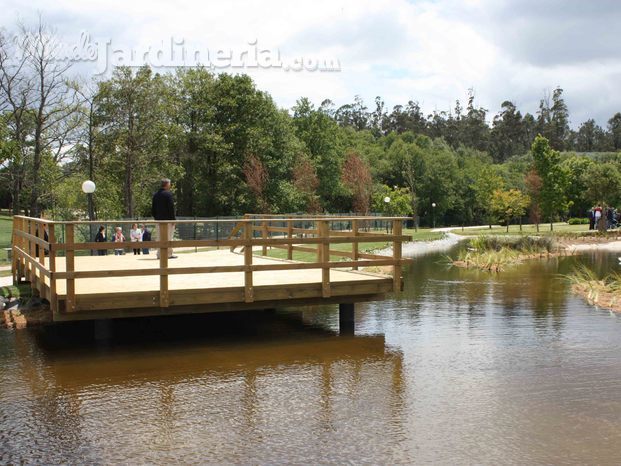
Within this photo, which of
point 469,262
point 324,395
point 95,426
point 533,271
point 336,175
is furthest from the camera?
point 336,175

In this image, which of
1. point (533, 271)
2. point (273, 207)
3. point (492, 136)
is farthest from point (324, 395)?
point (492, 136)

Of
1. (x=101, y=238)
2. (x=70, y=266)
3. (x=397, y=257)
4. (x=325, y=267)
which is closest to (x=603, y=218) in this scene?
(x=101, y=238)

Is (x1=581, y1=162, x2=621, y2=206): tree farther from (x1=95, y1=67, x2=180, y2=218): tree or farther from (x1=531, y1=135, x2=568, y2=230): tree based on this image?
(x1=95, y1=67, x2=180, y2=218): tree

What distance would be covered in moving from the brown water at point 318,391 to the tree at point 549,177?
4276 centimetres

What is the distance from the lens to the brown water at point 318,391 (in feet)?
22.6

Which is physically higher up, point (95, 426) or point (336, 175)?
point (336, 175)

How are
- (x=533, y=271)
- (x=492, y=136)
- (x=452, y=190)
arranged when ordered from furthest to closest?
(x=492, y=136) → (x=452, y=190) → (x=533, y=271)

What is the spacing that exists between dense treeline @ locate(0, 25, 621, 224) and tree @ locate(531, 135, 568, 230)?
89 mm

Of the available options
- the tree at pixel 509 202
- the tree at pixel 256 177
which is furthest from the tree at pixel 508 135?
the tree at pixel 256 177

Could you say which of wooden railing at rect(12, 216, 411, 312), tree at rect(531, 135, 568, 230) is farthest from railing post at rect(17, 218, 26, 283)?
tree at rect(531, 135, 568, 230)

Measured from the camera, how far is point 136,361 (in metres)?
10.6

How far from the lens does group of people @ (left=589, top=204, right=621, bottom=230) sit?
148 feet

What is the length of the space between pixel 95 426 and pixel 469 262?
21.0 metres

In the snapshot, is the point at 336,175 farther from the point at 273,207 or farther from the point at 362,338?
the point at 362,338
